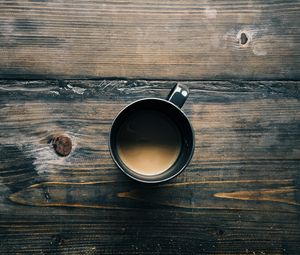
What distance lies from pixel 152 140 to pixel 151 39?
21cm

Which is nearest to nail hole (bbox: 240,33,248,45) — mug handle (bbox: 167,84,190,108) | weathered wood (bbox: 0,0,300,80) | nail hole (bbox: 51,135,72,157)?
weathered wood (bbox: 0,0,300,80)

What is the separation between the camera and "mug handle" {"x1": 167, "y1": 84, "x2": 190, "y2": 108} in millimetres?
863

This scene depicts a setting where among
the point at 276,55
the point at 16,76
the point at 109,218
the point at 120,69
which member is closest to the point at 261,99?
the point at 276,55

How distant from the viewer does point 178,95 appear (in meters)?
0.86

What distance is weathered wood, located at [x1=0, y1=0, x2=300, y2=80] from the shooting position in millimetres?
923

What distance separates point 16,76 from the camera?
92 centimetres

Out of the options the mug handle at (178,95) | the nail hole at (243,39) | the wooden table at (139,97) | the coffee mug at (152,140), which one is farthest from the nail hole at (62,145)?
the nail hole at (243,39)

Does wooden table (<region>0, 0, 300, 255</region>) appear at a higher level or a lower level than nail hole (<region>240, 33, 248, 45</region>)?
lower

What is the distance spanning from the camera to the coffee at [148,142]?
0.91m

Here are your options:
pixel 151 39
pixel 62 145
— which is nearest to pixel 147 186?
pixel 62 145

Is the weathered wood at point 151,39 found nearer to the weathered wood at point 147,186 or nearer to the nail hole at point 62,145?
the weathered wood at point 147,186

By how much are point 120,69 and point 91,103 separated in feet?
0.31

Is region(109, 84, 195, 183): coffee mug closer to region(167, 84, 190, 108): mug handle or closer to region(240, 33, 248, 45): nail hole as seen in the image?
region(167, 84, 190, 108): mug handle

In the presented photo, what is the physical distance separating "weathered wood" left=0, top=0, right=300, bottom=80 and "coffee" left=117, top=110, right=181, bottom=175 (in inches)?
3.7
